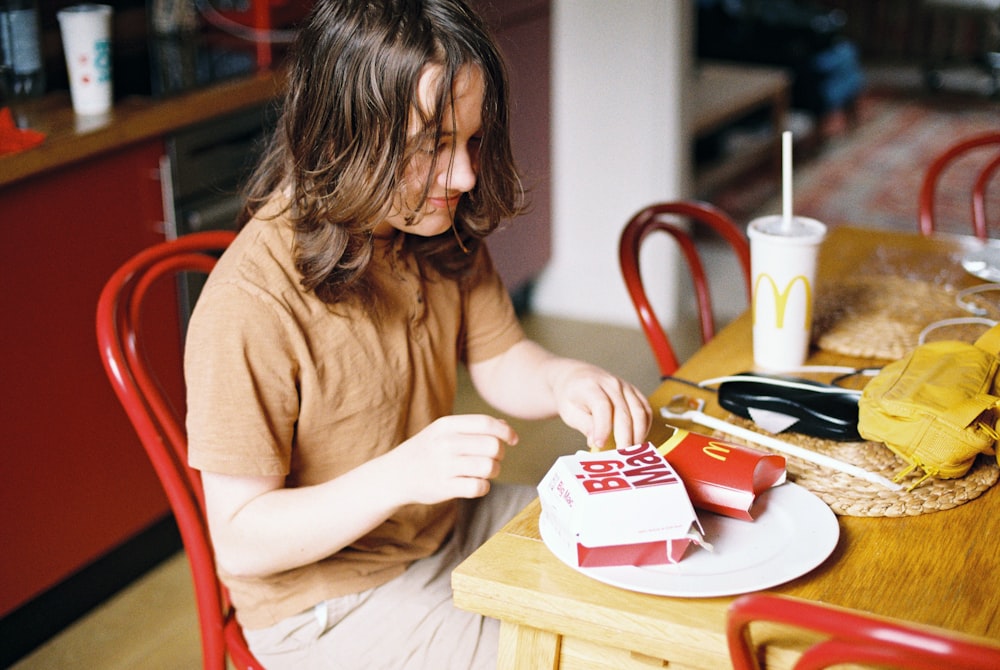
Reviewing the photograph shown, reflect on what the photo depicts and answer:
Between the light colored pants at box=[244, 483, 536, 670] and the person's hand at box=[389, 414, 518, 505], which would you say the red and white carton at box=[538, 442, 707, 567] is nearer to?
the person's hand at box=[389, 414, 518, 505]

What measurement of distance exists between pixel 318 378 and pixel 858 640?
2.00 feet

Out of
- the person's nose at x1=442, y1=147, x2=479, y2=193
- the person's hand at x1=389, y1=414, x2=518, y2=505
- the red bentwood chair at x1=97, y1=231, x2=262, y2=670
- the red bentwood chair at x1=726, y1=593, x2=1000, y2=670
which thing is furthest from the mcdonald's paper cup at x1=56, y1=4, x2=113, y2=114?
the red bentwood chair at x1=726, y1=593, x2=1000, y2=670

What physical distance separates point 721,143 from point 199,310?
4.32 metres

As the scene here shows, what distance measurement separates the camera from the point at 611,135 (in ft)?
11.1

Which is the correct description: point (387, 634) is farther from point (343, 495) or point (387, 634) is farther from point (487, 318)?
point (487, 318)

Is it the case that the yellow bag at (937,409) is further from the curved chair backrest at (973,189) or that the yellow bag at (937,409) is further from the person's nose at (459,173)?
the curved chair backrest at (973,189)

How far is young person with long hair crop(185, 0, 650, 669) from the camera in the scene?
1.03 metres

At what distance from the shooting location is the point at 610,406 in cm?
113

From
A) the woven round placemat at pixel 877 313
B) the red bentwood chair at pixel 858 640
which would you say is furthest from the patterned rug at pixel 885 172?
the red bentwood chair at pixel 858 640

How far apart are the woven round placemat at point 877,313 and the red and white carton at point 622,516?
21.5 inches

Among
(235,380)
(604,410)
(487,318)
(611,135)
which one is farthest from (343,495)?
(611,135)

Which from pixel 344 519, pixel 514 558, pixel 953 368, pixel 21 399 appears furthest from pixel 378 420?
pixel 21 399

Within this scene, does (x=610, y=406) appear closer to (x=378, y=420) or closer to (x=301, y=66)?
(x=378, y=420)

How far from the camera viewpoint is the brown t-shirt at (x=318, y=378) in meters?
1.06
